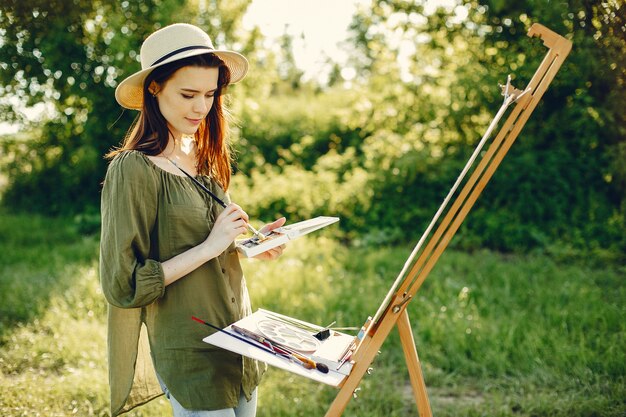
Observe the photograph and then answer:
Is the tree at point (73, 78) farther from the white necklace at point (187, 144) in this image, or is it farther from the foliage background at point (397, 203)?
the white necklace at point (187, 144)

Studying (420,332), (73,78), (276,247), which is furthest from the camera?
(73,78)

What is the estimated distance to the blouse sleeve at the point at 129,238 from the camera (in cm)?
167

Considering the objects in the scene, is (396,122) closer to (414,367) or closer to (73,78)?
(73,78)

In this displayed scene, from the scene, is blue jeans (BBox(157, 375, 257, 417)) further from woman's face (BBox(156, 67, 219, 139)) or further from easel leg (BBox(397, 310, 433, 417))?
woman's face (BBox(156, 67, 219, 139))

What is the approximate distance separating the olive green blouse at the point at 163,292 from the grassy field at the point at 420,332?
1356mm

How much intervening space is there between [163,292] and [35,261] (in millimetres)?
4753

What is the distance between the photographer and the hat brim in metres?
1.79

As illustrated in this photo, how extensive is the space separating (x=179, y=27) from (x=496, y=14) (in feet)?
17.8

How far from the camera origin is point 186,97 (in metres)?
1.85

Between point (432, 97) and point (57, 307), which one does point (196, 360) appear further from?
point (432, 97)

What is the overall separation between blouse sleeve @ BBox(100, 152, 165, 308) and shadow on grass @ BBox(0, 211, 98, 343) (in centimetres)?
291

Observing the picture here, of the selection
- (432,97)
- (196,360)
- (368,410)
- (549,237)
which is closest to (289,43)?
(432,97)

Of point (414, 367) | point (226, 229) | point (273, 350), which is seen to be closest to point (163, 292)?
point (226, 229)

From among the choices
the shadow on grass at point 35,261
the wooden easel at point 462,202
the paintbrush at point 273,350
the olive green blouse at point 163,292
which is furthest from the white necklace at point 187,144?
the shadow on grass at point 35,261
